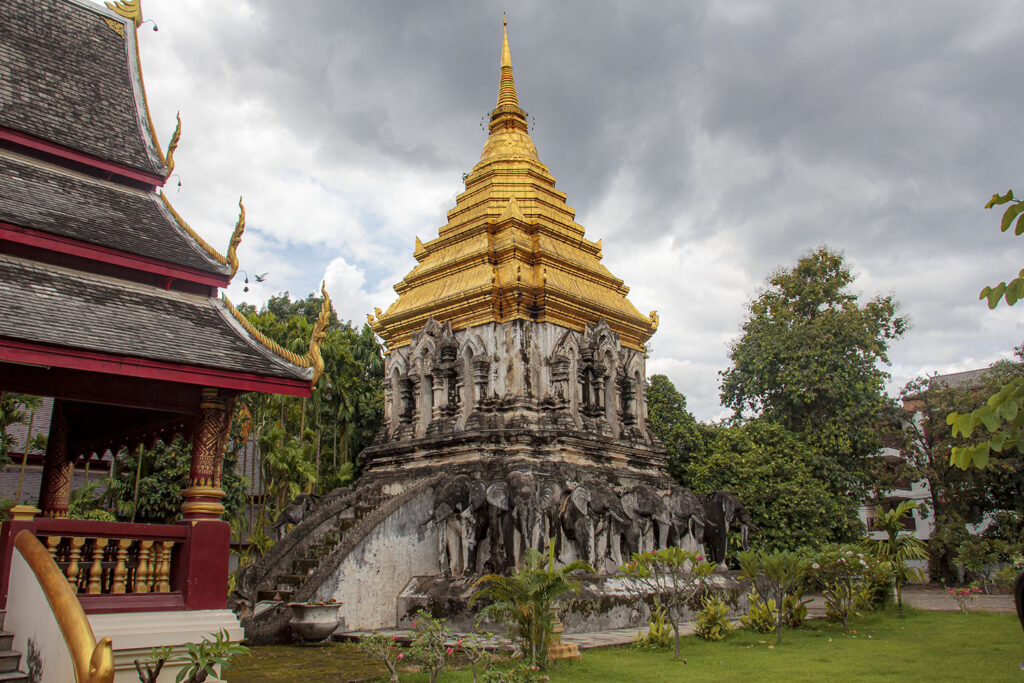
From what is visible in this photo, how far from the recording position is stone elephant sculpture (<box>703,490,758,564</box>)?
1525cm

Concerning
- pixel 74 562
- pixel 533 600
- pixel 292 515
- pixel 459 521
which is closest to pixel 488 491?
pixel 459 521

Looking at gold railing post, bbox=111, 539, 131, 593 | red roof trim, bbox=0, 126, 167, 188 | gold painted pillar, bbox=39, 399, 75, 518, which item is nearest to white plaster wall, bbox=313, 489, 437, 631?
gold painted pillar, bbox=39, 399, 75, 518

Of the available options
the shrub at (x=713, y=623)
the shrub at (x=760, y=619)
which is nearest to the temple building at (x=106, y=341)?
the shrub at (x=713, y=623)

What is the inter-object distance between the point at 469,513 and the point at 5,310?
7.81 m

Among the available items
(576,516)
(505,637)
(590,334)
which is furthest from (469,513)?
(590,334)

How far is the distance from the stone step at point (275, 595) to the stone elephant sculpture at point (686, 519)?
6.80 metres

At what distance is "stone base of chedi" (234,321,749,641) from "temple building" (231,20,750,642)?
3 cm

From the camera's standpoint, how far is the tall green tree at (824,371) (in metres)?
23.6

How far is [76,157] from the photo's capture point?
843 centimetres

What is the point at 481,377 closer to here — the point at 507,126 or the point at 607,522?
the point at 607,522

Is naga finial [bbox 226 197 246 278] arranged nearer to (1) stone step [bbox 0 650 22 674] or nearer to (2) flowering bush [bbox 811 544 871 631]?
(1) stone step [bbox 0 650 22 674]

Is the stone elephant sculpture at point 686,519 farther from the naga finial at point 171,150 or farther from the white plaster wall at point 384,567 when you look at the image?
the naga finial at point 171,150

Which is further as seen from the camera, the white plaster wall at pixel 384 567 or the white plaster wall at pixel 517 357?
the white plaster wall at pixel 517 357

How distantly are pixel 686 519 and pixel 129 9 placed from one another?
40.0 ft
